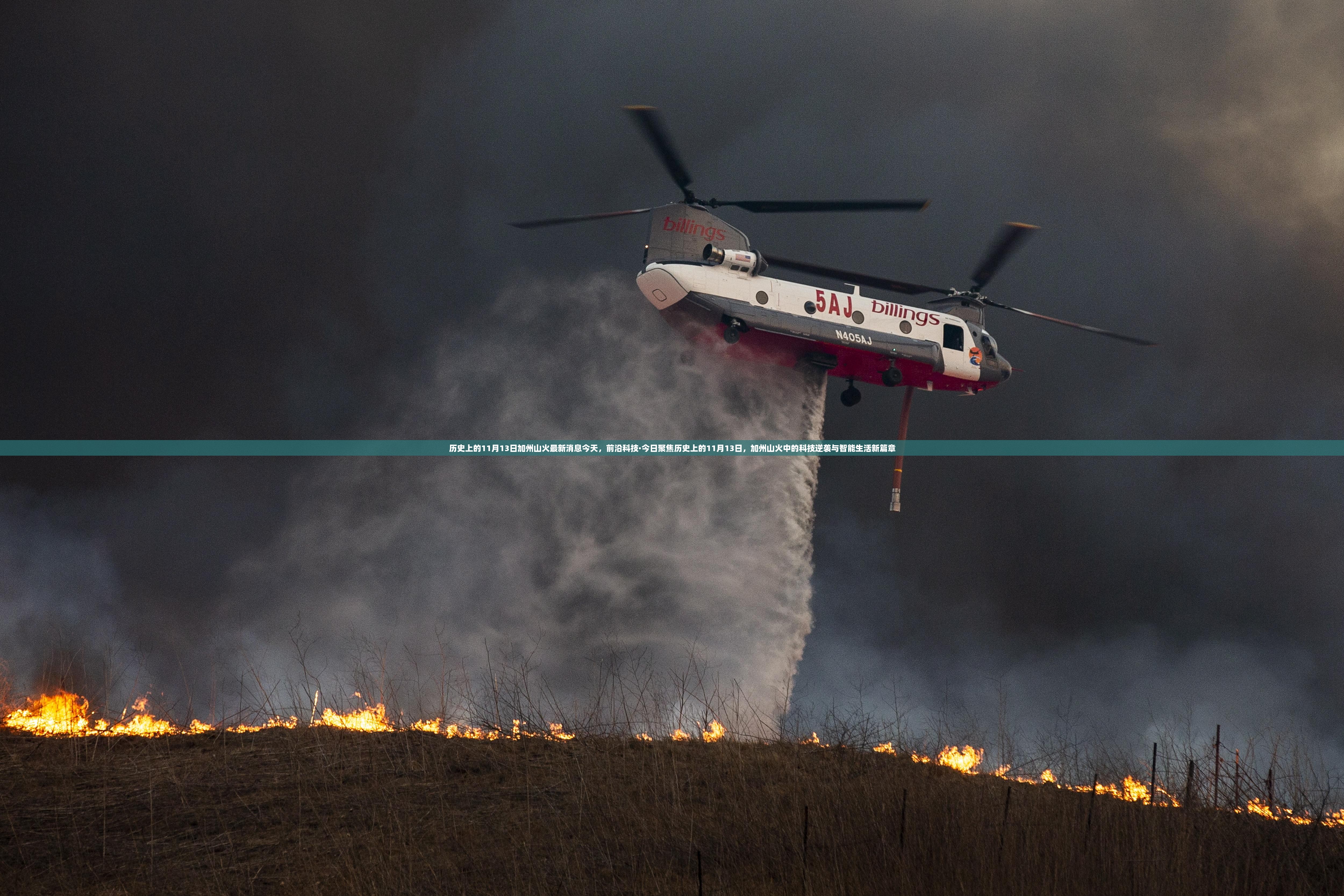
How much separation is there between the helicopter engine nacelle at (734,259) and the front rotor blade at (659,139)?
229 centimetres

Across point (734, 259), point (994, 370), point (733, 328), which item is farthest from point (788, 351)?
point (994, 370)

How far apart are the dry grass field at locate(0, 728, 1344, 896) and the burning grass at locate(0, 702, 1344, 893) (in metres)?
0.04

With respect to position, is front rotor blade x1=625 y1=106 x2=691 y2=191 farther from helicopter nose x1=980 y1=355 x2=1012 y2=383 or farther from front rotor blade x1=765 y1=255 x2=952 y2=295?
helicopter nose x1=980 y1=355 x2=1012 y2=383

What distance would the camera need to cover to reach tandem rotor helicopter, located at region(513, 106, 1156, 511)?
30.2 metres

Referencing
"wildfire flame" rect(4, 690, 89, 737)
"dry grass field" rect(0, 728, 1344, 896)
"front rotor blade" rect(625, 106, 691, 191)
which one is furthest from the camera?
"front rotor blade" rect(625, 106, 691, 191)

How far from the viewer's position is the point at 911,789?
16.3 meters

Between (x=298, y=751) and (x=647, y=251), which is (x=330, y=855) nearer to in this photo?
(x=298, y=751)

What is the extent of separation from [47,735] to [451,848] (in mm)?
8319

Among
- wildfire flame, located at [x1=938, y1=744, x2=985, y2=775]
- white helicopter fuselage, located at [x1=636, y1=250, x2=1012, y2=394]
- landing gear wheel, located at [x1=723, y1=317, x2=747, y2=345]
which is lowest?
wildfire flame, located at [x1=938, y1=744, x2=985, y2=775]

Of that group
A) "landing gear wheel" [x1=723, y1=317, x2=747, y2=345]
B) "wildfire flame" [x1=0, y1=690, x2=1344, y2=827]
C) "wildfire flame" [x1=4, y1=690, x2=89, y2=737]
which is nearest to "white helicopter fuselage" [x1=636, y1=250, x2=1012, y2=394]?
"landing gear wheel" [x1=723, y1=317, x2=747, y2=345]

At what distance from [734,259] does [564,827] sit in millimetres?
19592

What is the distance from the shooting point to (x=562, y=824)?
14.8m

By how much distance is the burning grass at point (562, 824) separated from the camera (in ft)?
41.5

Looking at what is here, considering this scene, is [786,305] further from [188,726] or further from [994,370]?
[188,726]
